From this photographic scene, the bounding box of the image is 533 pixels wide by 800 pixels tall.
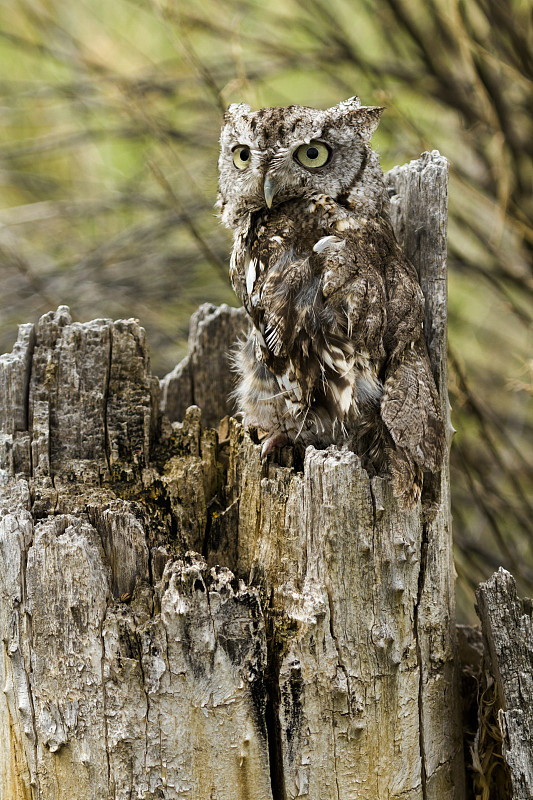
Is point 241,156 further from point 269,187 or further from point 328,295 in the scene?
point 328,295

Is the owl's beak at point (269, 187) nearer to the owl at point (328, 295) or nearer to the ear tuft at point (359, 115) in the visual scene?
the owl at point (328, 295)

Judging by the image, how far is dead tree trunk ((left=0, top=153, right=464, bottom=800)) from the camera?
67.6 inches

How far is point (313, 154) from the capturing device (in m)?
2.10

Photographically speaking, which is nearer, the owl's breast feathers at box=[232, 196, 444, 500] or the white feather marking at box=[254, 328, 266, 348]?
the owl's breast feathers at box=[232, 196, 444, 500]

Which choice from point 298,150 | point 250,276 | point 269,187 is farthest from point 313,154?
point 250,276

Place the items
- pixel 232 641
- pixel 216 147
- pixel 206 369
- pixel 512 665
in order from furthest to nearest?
pixel 216 147 < pixel 206 369 < pixel 512 665 < pixel 232 641

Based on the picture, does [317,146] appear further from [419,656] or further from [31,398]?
[419,656]

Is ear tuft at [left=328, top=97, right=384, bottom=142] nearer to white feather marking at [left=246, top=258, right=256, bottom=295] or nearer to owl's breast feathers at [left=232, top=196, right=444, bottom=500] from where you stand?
owl's breast feathers at [left=232, top=196, right=444, bottom=500]

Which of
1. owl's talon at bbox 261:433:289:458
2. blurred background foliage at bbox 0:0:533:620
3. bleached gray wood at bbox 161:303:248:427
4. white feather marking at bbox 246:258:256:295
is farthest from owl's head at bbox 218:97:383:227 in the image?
blurred background foliage at bbox 0:0:533:620

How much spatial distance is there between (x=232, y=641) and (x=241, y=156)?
4.78ft

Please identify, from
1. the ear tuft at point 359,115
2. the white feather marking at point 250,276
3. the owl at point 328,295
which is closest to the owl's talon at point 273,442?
the owl at point 328,295

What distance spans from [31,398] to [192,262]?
1983mm

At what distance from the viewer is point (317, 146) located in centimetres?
210

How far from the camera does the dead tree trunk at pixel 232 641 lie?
67.6 inches
